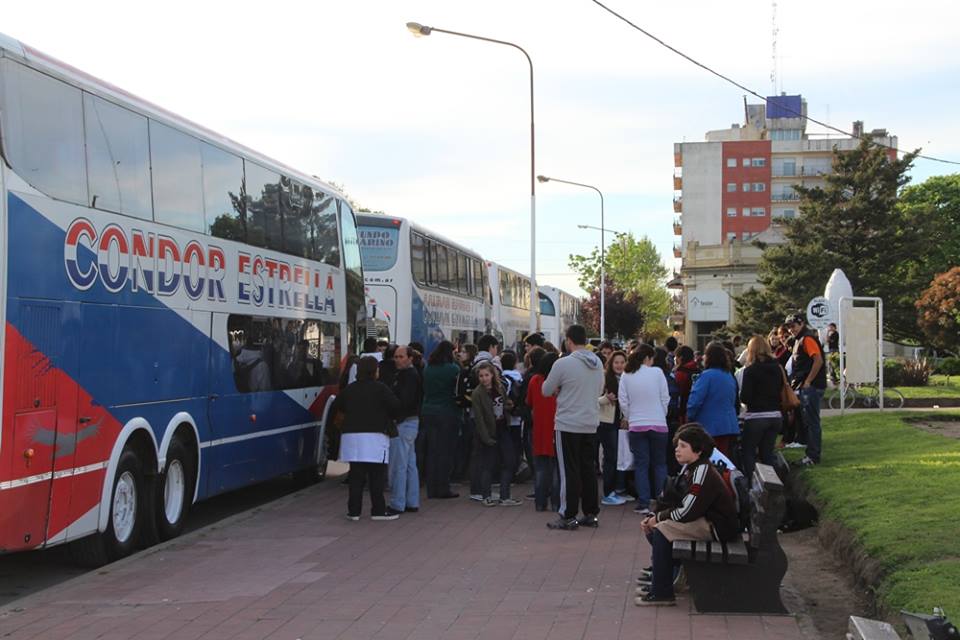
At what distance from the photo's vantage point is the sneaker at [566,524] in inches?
456

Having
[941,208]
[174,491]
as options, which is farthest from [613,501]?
[941,208]

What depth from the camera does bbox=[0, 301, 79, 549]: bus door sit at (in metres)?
8.44

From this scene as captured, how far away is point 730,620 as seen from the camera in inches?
297

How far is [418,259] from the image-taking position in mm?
24188

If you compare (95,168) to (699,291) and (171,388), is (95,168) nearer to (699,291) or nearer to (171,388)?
(171,388)

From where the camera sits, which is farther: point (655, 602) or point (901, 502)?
point (901, 502)

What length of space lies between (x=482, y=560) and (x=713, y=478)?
288 cm

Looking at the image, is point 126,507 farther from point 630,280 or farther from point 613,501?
point 630,280

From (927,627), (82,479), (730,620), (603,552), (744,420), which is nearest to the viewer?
(927,627)

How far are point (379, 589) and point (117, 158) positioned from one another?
4333 millimetres

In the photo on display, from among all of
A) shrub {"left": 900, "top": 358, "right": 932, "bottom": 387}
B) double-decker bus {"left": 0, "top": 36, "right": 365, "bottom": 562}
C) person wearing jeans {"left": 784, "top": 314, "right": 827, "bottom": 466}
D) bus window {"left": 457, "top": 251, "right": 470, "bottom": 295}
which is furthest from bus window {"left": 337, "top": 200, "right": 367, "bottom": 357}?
shrub {"left": 900, "top": 358, "right": 932, "bottom": 387}

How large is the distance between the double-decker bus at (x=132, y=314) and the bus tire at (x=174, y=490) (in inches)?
0.8

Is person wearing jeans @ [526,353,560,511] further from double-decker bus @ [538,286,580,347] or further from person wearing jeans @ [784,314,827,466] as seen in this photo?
double-decker bus @ [538,286,580,347]

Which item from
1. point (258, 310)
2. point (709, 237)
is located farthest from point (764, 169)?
point (258, 310)
